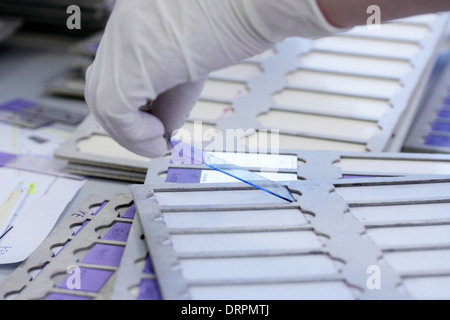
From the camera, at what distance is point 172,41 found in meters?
0.78

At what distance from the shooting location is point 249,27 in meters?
0.80

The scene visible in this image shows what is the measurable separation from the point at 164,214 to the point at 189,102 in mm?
→ 208

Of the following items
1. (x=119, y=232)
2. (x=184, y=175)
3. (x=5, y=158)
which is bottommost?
(x=119, y=232)

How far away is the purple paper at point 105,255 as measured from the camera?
81cm

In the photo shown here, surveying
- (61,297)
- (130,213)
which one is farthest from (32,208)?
(61,297)

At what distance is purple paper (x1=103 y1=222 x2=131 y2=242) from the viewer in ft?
2.83

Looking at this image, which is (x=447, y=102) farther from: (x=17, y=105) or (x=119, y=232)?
(x=17, y=105)

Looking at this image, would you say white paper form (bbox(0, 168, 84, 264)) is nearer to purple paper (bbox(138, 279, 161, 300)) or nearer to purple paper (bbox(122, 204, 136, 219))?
purple paper (bbox(122, 204, 136, 219))

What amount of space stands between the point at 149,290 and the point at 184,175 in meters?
0.33

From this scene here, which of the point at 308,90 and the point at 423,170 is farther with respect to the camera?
the point at 308,90
